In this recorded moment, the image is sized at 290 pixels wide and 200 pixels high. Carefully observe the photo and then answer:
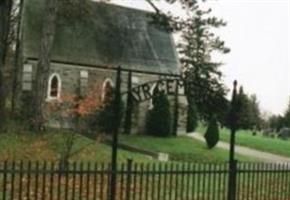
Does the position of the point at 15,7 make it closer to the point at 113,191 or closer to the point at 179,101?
the point at 179,101

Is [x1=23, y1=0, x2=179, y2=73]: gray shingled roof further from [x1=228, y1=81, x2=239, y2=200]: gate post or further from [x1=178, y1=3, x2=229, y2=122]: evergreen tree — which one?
[x1=228, y1=81, x2=239, y2=200]: gate post

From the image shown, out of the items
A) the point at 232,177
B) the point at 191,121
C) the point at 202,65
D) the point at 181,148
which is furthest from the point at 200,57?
the point at 232,177

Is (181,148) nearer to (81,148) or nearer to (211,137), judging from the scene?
(211,137)

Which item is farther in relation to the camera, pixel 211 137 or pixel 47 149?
pixel 211 137

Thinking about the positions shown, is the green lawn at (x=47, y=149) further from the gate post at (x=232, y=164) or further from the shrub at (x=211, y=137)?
the gate post at (x=232, y=164)

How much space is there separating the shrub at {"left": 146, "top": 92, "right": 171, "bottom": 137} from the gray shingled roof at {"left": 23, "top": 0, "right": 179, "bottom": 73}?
3.00m

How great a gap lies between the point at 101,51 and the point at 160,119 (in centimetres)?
562

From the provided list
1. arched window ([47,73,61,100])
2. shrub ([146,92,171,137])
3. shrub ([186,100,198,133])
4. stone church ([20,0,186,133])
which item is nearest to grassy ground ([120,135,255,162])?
shrub ([146,92,171,137])

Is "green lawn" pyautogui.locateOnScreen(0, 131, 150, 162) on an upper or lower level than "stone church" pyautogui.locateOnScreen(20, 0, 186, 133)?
lower

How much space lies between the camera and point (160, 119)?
45.1 metres

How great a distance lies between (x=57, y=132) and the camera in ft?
116

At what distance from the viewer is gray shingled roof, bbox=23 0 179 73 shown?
142 feet

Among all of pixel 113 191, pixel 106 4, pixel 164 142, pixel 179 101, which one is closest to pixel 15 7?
pixel 106 4

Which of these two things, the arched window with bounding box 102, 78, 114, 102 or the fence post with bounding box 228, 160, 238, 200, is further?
the arched window with bounding box 102, 78, 114, 102
